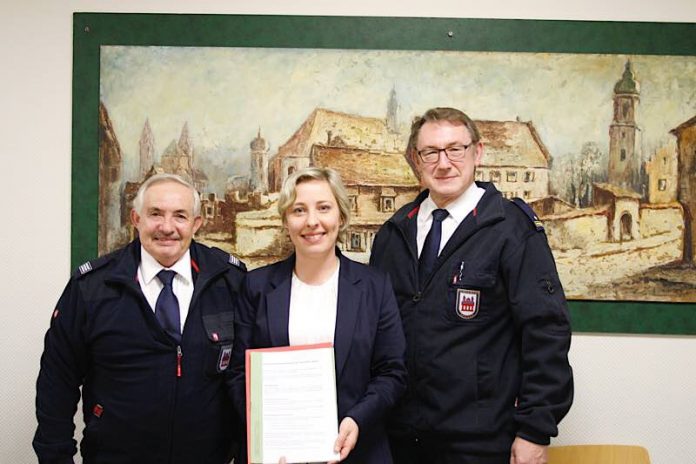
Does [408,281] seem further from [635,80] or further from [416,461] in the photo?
[635,80]

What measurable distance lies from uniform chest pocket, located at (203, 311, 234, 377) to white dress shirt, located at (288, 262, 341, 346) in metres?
0.25

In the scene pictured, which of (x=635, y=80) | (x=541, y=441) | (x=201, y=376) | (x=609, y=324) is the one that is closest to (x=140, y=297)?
(x=201, y=376)

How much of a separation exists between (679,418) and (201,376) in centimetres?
209

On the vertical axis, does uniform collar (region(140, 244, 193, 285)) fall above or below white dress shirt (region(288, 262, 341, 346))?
above

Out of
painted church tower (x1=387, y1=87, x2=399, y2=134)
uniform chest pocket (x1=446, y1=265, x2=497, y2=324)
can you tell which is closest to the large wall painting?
painted church tower (x1=387, y1=87, x2=399, y2=134)

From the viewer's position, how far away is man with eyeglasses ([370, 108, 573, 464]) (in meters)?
1.76

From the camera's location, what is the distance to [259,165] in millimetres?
2471

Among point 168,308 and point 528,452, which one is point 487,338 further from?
point 168,308

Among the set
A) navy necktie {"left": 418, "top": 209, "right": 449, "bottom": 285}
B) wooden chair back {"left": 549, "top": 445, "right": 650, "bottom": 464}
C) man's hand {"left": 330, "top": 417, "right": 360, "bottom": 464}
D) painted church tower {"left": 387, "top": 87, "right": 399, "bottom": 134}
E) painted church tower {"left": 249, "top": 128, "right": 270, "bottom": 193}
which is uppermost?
painted church tower {"left": 387, "top": 87, "right": 399, "bottom": 134}

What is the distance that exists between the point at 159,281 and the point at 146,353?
243 mm

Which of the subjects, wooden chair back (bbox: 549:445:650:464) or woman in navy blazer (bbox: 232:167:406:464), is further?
wooden chair back (bbox: 549:445:650:464)

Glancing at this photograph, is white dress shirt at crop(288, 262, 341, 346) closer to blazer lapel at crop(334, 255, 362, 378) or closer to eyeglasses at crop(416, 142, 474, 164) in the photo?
blazer lapel at crop(334, 255, 362, 378)

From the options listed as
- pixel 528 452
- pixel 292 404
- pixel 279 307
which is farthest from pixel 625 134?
pixel 292 404

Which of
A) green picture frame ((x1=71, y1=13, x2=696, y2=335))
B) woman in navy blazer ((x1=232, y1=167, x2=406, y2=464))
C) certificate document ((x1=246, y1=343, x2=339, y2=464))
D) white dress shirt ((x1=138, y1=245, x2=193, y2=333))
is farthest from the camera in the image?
green picture frame ((x1=71, y1=13, x2=696, y2=335))
